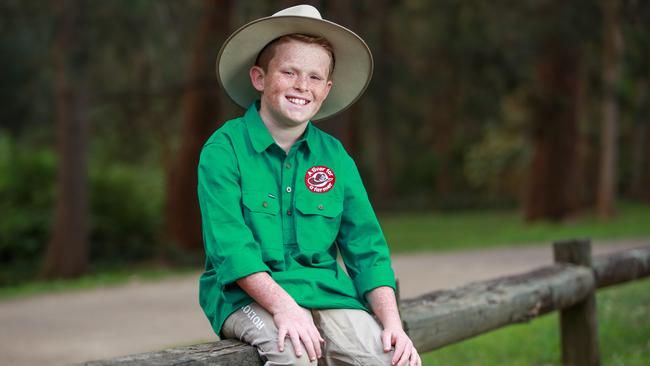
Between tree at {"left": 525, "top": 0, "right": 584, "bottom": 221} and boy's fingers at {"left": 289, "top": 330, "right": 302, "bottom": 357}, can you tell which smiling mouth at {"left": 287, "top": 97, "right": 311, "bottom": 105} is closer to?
boy's fingers at {"left": 289, "top": 330, "right": 302, "bottom": 357}

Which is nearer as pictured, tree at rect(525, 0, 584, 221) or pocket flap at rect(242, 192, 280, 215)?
pocket flap at rect(242, 192, 280, 215)

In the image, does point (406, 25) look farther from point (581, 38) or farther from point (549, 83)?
point (581, 38)

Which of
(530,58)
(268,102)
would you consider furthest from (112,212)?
(268,102)

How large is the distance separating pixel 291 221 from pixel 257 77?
1.62 ft

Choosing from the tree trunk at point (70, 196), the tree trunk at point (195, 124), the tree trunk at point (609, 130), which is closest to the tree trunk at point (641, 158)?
the tree trunk at point (609, 130)

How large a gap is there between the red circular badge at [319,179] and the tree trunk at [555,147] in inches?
698

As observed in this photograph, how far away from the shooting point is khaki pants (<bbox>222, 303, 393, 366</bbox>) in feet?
8.38

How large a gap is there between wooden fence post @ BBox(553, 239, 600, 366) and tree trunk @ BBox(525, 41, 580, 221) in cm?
1523

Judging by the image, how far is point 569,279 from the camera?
4.66 metres

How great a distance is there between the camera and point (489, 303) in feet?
13.1

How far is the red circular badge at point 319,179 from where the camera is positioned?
273cm

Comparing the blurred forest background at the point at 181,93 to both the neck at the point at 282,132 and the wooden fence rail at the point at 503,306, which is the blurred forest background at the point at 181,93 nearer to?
the wooden fence rail at the point at 503,306

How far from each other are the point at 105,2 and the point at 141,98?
6.34 ft

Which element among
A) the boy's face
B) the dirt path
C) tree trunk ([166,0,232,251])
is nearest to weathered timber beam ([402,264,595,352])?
the boy's face
